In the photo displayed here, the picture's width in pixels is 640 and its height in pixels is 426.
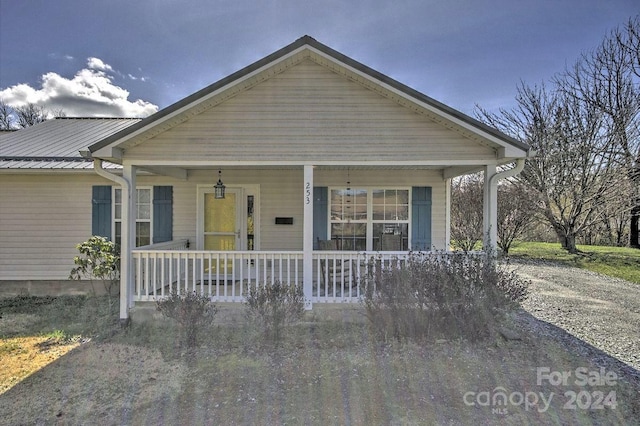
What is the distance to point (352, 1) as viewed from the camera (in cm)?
757

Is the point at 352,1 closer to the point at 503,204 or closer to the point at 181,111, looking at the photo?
the point at 181,111

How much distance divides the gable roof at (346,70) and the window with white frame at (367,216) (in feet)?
Answer: 7.85

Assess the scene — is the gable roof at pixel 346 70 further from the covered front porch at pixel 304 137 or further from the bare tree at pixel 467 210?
the bare tree at pixel 467 210

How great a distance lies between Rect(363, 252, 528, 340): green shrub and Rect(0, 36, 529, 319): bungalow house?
602 millimetres

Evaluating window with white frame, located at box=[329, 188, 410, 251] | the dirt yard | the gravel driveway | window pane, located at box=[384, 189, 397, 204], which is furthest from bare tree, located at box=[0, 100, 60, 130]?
the gravel driveway

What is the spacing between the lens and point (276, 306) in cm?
490

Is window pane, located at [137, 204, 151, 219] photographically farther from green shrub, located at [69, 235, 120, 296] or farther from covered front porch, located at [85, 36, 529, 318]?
covered front porch, located at [85, 36, 529, 318]

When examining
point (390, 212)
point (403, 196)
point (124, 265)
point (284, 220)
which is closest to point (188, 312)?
point (124, 265)

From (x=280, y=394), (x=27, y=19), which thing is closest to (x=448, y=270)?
(x=280, y=394)

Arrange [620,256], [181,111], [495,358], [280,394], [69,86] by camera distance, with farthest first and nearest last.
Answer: [69,86], [620,256], [181,111], [495,358], [280,394]

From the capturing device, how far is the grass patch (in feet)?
35.1

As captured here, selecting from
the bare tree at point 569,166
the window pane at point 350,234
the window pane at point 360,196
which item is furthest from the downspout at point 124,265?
the bare tree at point 569,166

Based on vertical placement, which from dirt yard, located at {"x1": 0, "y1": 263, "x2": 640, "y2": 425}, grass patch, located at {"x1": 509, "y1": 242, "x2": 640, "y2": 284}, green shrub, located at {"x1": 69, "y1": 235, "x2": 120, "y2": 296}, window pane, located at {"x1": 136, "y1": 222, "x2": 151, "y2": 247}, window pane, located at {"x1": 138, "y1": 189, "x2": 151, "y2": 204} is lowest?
dirt yard, located at {"x1": 0, "y1": 263, "x2": 640, "y2": 425}

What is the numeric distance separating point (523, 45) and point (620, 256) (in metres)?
8.83
